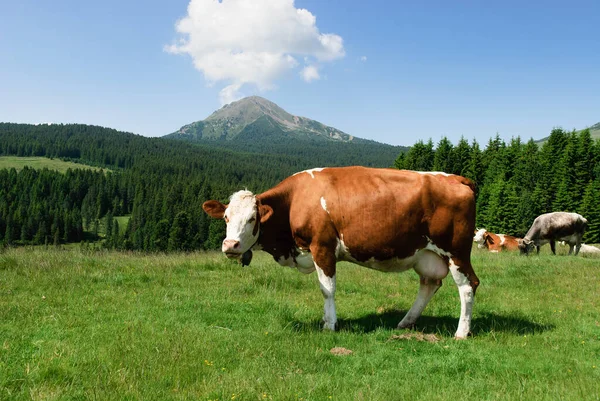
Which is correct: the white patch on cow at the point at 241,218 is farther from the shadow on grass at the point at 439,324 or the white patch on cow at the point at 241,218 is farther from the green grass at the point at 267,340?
the shadow on grass at the point at 439,324

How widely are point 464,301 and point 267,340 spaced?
11.7ft

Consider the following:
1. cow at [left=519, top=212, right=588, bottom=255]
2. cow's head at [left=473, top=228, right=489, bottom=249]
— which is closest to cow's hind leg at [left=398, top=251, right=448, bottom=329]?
cow at [left=519, top=212, right=588, bottom=255]

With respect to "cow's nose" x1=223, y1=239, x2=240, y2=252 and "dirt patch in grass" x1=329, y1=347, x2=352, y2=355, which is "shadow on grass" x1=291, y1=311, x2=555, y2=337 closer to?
"dirt patch in grass" x1=329, y1=347, x2=352, y2=355

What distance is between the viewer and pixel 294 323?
7.77 m

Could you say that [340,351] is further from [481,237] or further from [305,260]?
[481,237]

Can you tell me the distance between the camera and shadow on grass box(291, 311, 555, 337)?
25.3 ft

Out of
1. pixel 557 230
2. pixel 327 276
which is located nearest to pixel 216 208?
pixel 327 276

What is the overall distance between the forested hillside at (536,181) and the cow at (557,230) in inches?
1103

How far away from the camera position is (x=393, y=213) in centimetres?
744

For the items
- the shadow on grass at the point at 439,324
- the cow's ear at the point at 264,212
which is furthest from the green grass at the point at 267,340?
the cow's ear at the point at 264,212

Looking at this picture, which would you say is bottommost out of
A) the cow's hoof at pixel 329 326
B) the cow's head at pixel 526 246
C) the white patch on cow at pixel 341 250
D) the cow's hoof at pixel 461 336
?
the cow's hoof at pixel 329 326

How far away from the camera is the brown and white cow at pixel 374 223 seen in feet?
24.4

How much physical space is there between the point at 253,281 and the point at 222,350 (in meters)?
5.25

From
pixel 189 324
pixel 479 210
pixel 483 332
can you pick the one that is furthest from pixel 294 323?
pixel 479 210
